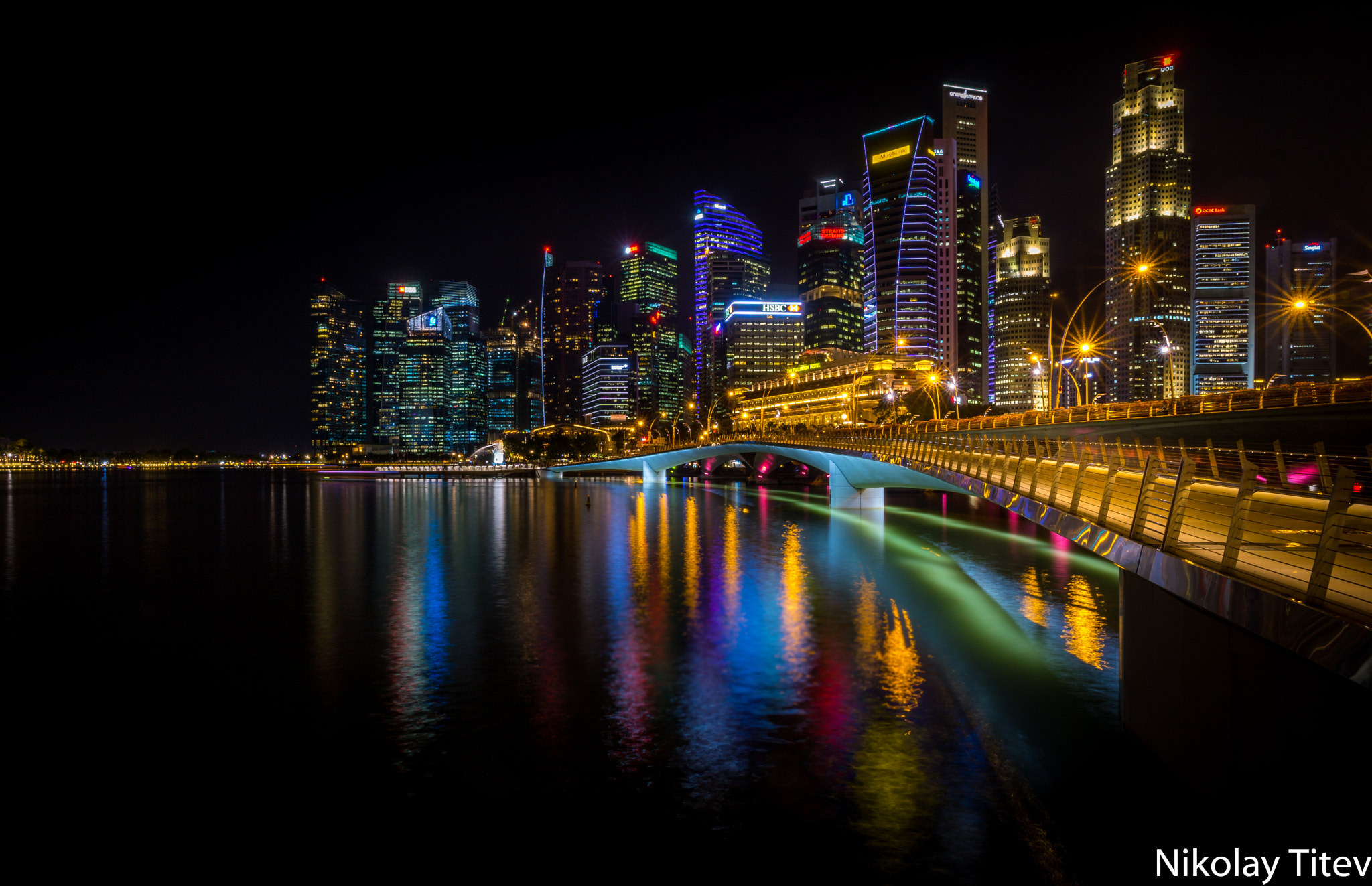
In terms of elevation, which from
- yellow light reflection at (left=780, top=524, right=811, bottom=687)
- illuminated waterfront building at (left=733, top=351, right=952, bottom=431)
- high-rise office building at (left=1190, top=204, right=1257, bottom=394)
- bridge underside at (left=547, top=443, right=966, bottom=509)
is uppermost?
high-rise office building at (left=1190, top=204, right=1257, bottom=394)

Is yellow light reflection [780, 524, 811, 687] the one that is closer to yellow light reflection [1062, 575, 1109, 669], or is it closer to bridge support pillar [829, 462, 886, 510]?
yellow light reflection [1062, 575, 1109, 669]

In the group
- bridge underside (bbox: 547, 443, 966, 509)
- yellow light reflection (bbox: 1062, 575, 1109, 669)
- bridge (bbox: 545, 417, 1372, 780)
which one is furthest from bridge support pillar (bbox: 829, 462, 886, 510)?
bridge (bbox: 545, 417, 1372, 780)

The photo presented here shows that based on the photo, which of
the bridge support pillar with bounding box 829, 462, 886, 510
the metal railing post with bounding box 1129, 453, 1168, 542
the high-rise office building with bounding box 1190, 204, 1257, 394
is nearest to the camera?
the metal railing post with bounding box 1129, 453, 1168, 542

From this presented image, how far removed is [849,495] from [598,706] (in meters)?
54.1

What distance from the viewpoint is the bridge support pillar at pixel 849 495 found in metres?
66.8

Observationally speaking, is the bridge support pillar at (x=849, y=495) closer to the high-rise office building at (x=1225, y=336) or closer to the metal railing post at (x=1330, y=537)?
the metal railing post at (x=1330, y=537)

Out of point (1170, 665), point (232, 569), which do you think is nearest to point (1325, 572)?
point (1170, 665)

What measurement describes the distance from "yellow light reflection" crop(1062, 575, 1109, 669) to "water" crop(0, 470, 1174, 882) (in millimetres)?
163

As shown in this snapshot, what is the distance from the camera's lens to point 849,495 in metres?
67.8

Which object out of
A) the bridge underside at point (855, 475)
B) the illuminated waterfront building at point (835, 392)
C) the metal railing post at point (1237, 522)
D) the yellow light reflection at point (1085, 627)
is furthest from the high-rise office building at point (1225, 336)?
the metal railing post at point (1237, 522)

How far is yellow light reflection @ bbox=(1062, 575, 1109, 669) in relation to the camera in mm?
19569

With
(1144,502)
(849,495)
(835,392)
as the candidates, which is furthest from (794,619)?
(835,392)

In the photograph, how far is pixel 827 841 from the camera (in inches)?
407

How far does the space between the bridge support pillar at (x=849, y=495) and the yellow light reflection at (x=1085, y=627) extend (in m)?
37.3
